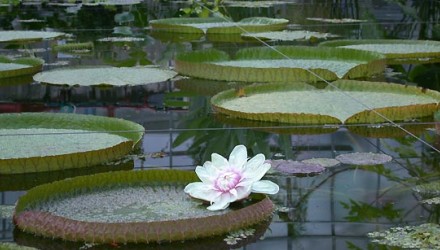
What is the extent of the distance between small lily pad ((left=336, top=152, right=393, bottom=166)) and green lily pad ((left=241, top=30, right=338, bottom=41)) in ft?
13.5

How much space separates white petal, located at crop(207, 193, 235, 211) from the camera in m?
2.63

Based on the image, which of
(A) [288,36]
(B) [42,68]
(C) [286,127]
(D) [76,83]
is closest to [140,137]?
(C) [286,127]

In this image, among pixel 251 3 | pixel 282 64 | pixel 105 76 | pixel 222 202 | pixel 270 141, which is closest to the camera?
pixel 222 202

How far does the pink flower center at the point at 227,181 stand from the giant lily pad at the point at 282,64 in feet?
8.66

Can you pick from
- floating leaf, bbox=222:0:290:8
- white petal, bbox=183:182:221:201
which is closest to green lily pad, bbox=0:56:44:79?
white petal, bbox=183:182:221:201

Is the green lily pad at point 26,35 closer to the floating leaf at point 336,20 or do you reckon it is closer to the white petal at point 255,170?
the floating leaf at point 336,20

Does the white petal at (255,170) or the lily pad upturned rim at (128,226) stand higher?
the white petal at (255,170)

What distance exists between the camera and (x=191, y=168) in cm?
348

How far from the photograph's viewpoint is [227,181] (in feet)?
8.72

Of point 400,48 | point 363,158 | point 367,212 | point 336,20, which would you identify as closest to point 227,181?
point 367,212

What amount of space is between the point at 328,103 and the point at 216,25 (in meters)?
4.67

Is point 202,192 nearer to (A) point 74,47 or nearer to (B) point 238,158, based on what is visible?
(B) point 238,158

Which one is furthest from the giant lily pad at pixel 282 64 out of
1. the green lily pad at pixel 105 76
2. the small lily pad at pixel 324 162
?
the small lily pad at pixel 324 162

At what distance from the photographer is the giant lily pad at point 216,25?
27.8ft
